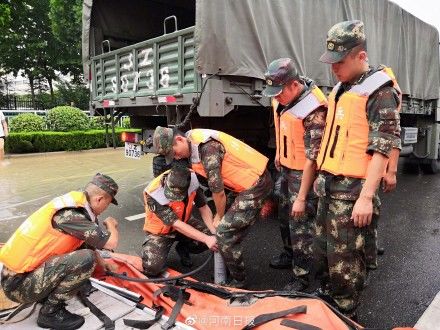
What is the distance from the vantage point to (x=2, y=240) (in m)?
4.02

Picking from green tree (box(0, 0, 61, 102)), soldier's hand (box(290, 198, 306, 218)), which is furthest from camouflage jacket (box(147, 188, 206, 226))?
green tree (box(0, 0, 61, 102))

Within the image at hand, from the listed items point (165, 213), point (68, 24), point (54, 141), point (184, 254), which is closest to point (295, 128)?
point (165, 213)

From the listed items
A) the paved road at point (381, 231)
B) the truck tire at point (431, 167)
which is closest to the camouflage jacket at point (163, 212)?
the paved road at point (381, 231)

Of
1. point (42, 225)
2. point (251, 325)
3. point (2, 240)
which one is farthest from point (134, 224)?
point (251, 325)

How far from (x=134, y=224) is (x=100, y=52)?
270 centimetres

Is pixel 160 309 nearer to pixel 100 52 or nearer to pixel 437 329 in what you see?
pixel 437 329

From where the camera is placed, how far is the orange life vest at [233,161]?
273 centimetres

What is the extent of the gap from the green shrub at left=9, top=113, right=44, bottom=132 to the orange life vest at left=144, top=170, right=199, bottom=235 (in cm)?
951

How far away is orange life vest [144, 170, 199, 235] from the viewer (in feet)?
9.55

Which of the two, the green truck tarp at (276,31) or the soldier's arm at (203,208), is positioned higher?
the green truck tarp at (276,31)

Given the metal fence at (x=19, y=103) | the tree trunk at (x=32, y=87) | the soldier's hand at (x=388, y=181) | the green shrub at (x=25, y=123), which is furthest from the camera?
the tree trunk at (x=32, y=87)

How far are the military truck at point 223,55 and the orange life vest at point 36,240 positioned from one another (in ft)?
5.91

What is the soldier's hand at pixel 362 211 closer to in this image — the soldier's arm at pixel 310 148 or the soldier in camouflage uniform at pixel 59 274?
the soldier's arm at pixel 310 148

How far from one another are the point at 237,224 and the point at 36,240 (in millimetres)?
1286
